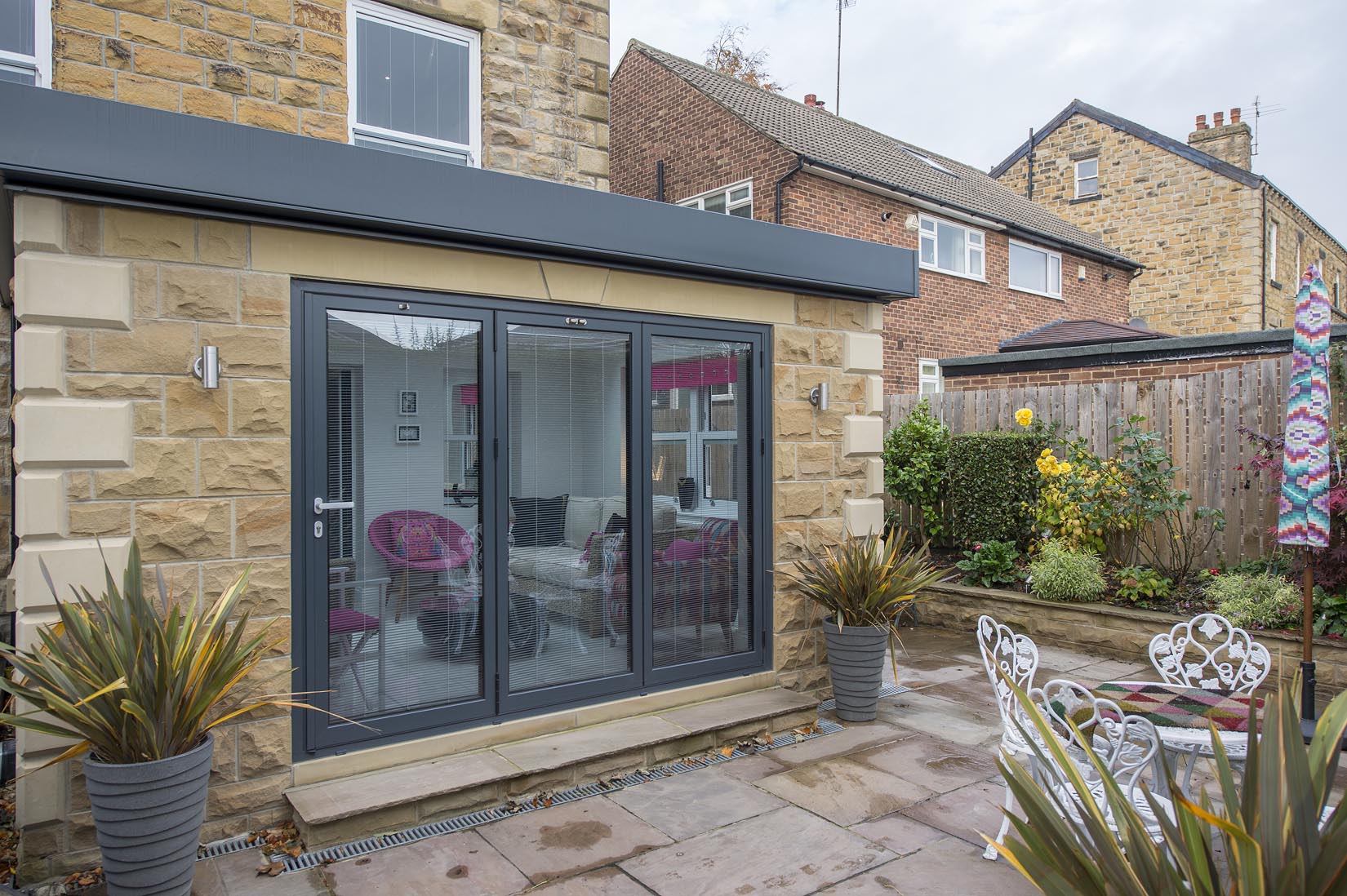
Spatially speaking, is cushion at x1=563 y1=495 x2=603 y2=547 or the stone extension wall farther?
the stone extension wall

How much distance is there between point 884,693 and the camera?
6.27 m

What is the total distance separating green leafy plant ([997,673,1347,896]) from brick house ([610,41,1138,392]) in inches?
495

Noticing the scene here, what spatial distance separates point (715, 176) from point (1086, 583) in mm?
9986

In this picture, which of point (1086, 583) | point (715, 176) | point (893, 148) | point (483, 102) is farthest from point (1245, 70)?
point (483, 102)

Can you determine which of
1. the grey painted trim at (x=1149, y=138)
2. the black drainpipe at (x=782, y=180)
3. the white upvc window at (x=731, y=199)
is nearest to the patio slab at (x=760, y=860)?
the black drainpipe at (x=782, y=180)

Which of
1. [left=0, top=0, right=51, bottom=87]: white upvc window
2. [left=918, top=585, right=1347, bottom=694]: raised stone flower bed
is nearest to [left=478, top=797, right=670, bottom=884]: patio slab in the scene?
[left=0, top=0, right=51, bottom=87]: white upvc window

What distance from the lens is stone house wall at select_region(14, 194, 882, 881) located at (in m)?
3.52

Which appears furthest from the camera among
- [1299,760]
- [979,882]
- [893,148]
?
[893,148]

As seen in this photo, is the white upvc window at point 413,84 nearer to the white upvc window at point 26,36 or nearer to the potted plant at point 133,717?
the white upvc window at point 26,36

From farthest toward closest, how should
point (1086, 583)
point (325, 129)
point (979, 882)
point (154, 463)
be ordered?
point (1086, 583), point (325, 129), point (154, 463), point (979, 882)

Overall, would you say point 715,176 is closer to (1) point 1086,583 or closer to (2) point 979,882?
(1) point 1086,583

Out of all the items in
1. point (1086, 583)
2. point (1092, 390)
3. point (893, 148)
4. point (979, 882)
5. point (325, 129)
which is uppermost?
point (893, 148)

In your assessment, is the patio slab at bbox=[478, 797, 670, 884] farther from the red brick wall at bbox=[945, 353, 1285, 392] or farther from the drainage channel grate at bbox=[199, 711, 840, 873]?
the red brick wall at bbox=[945, 353, 1285, 392]

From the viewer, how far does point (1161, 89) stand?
37094 mm
